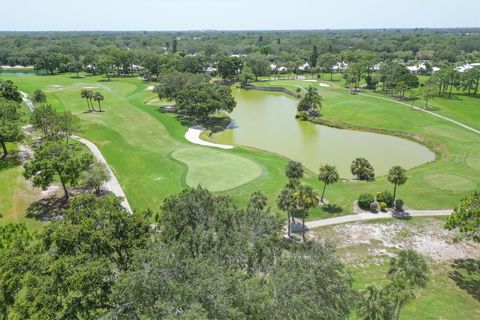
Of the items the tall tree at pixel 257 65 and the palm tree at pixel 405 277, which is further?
the tall tree at pixel 257 65

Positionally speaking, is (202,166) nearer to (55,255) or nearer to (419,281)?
(55,255)

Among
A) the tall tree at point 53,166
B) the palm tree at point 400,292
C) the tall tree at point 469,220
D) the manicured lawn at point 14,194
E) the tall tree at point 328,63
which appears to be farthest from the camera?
the tall tree at point 328,63

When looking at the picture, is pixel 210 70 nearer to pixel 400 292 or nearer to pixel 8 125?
pixel 8 125

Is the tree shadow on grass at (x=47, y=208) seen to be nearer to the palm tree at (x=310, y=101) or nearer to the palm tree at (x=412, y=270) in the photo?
the palm tree at (x=412, y=270)

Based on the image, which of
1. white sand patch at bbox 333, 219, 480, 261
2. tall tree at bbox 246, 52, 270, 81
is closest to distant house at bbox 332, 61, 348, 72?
tall tree at bbox 246, 52, 270, 81

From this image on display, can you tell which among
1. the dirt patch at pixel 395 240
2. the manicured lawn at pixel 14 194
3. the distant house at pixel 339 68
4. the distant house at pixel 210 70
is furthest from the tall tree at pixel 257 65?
the dirt patch at pixel 395 240

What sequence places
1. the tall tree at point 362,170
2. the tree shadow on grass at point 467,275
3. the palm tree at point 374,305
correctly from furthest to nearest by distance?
1. the tall tree at point 362,170
2. the tree shadow on grass at point 467,275
3. the palm tree at point 374,305

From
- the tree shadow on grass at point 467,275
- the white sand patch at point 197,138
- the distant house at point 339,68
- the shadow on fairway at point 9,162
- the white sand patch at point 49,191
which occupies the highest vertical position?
the distant house at point 339,68
